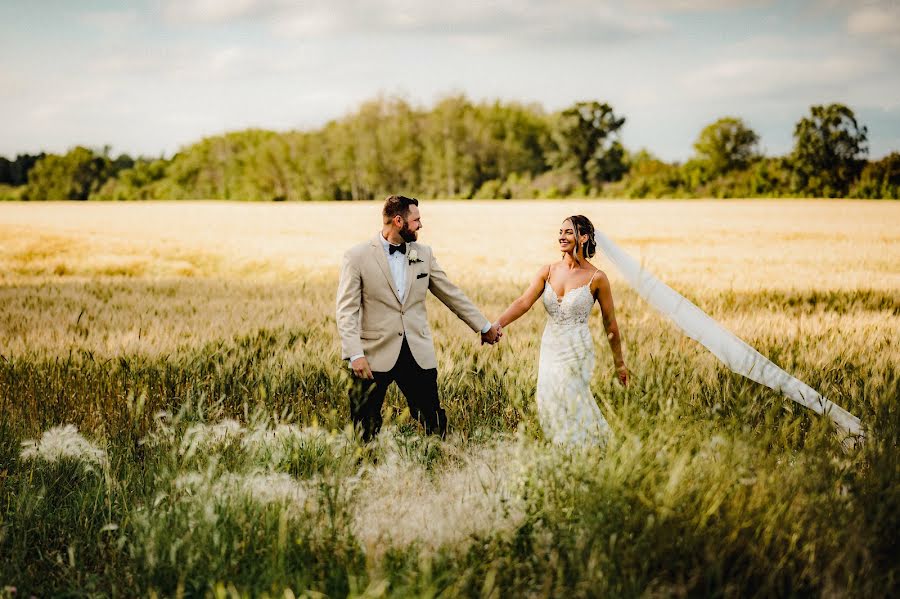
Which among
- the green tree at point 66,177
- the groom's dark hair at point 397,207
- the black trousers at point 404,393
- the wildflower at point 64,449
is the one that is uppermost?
the green tree at point 66,177

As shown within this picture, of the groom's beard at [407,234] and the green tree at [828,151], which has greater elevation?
the green tree at [828,151]

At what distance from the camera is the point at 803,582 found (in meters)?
2.69

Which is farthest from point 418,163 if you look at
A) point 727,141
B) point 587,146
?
point 727,141

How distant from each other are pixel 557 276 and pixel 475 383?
4.37ft

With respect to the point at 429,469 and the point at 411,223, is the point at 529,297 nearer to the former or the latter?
the point at 411,223

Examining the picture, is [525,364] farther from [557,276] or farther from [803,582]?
[803,582]

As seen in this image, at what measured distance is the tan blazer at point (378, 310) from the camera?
4.34 meters

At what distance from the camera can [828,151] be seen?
1624 inches

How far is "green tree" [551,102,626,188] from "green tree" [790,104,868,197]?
76.8ft

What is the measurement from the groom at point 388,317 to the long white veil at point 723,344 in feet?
4.71

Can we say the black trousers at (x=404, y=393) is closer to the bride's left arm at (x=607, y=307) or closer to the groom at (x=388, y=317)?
the groom at (x=388, y=317)

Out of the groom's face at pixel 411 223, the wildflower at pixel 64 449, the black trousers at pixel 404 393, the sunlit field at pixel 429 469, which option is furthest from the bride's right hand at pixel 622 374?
the wildflower at pixel 64 449

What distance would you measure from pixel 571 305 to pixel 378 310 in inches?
48.7

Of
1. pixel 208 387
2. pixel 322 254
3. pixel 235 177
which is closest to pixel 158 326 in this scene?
pixel 208 387
